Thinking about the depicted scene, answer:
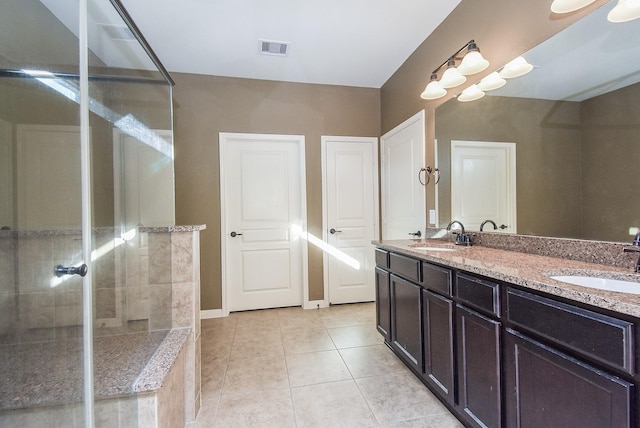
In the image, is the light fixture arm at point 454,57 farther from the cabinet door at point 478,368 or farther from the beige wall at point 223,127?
the cabinet door at point 478,368

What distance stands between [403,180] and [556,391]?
7.19 ft

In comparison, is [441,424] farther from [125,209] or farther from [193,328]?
[125,209]

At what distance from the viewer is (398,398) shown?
167 centimetres

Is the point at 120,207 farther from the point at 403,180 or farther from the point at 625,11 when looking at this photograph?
the point at 625,11

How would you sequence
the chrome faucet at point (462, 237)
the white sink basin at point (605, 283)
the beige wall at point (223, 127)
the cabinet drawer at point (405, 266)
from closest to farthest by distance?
1. the white sink basin at point (605, 283)
2. the cabinet drawer at point (405, 266)
3. the chrome faucet at point (462, 237)
4. the beige wall at point (223, 127)

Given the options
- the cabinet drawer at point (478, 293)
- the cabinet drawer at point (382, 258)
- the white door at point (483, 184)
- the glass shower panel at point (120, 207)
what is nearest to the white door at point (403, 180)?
the white door at point (483, 184)

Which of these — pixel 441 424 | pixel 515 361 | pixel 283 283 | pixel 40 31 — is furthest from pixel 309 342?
pixel 40 31

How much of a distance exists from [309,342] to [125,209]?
1.77m

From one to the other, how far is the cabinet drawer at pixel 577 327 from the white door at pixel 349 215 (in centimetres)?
232

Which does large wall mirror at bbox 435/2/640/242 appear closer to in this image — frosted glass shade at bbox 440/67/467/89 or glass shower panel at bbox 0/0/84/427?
frosted glass shade at bbox 440/67/467/89

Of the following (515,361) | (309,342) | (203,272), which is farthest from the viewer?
(203,272)

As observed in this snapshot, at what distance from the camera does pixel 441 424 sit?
1458mm

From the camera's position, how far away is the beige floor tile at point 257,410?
149 centimetres

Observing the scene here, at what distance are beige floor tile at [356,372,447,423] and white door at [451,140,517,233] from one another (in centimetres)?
116
